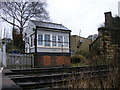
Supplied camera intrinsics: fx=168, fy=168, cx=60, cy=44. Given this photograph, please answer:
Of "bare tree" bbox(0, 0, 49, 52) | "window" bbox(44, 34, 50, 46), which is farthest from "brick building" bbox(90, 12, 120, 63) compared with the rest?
"bare tree" bbox(0, 0, 49, 52)

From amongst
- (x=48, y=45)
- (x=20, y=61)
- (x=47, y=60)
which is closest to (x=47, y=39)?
(x=48, y=45)

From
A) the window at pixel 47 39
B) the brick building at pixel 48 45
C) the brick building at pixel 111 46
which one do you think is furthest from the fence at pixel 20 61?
the brick building at pixel 111 46

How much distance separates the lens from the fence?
15.9 m

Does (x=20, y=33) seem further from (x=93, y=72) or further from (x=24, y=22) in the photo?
(x=93, y=72)

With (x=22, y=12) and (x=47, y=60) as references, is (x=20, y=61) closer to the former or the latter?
(x=47, y=60)

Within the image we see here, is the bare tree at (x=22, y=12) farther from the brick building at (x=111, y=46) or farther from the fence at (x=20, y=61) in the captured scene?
the brick building at (x=111, y=46)

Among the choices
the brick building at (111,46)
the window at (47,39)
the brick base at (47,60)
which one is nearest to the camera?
the brick building at (111,46)

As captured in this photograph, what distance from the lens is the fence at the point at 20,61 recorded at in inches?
627

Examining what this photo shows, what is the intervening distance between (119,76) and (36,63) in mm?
15205

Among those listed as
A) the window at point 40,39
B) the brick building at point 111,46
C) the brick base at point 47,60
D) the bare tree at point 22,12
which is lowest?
the brick base at point 47,60

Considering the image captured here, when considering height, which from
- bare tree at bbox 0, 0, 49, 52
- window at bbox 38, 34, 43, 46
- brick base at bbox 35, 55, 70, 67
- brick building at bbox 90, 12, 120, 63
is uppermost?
bare tree at bbox 0, 0, 49, 52

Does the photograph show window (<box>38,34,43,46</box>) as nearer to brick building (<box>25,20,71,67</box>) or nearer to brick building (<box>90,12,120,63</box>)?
brick building (<box>25,20,71,67</box>)

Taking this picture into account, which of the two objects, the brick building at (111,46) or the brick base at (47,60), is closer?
the brick building at (111,46)

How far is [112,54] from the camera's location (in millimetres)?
2766
